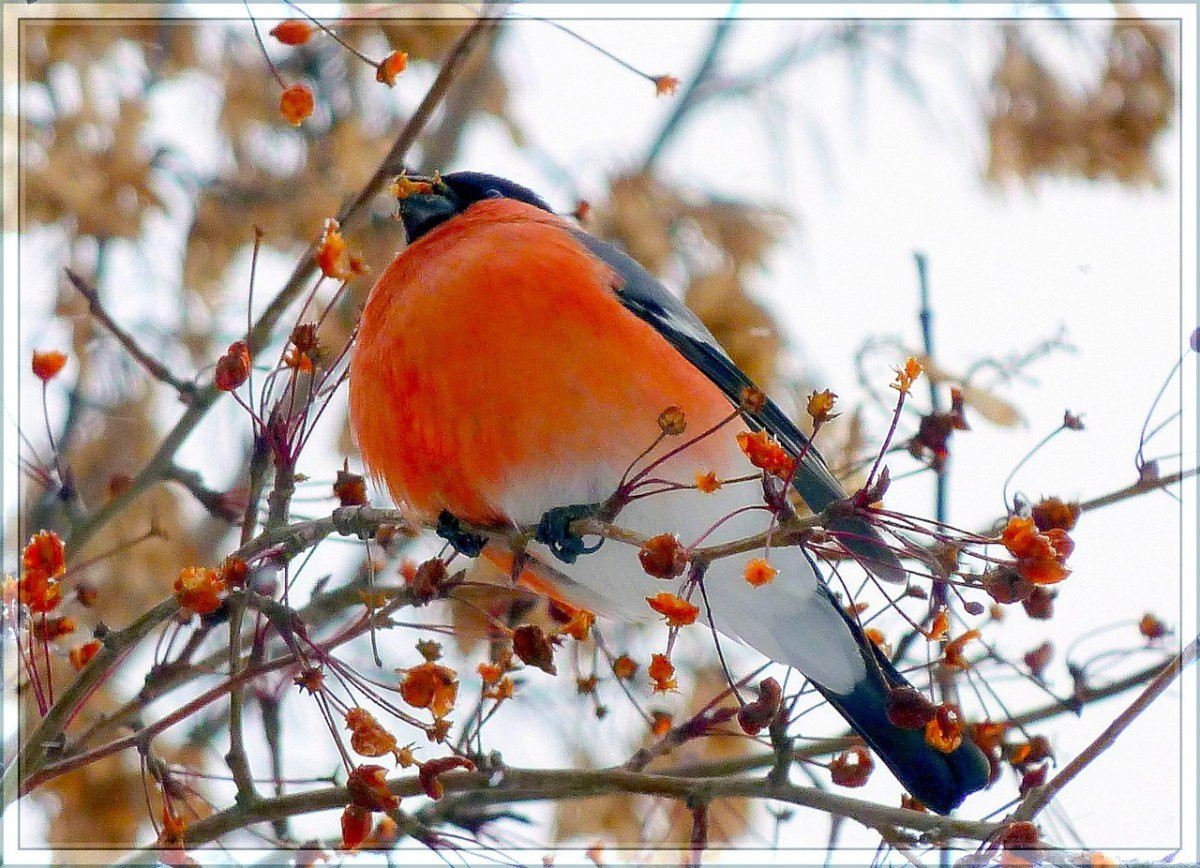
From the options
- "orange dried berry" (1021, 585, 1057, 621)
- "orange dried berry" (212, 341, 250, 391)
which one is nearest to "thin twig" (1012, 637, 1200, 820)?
"orange dried berry" (1021, 585, 1057, 621)

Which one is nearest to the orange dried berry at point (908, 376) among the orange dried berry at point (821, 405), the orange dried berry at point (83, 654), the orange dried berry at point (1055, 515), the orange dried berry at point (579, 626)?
the orange dried berry at point (821, 405)

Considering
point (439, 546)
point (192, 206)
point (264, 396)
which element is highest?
point (192, 206)

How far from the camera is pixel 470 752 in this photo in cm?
237

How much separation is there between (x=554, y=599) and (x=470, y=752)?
738 millimetres

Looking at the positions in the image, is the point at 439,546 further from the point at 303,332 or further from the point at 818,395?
the point at 818,395

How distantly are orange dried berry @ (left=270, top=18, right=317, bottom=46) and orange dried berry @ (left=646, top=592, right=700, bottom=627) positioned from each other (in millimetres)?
1317

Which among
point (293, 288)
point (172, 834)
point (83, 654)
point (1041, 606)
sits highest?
point (293, 288)

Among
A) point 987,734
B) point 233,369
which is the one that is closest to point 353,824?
point 233,369

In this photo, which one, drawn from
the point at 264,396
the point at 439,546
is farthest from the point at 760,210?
the point at 264,396

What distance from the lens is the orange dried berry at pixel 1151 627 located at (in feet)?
8.80

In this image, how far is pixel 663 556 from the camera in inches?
74.7

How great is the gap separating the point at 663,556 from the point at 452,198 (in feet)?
7.51

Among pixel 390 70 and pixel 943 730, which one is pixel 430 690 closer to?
pixel 943 730

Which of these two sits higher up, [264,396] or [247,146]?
[247,146]
